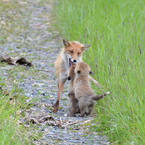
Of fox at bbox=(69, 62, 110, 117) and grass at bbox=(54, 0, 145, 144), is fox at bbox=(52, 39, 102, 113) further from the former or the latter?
fox at bbox=(69, 62, 110, 117)

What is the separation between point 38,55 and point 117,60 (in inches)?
171

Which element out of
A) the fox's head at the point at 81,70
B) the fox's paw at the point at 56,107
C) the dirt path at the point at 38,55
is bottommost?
the fox's paw at the point at 56,107

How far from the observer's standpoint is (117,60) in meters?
5.83

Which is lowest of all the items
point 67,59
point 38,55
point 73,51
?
point 38,55

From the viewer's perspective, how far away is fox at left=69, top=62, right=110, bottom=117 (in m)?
5.58

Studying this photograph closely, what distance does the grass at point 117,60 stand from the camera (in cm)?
424

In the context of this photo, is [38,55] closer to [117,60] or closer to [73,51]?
[73,51]

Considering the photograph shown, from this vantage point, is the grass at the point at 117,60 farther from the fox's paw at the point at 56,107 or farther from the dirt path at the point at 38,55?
the fox's paw at the point at 56,107

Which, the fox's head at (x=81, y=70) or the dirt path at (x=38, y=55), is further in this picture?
the fox's head at (x=81, y=70)

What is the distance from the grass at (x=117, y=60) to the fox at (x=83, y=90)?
0.79 ft

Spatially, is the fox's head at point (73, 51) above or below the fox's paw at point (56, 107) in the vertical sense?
above

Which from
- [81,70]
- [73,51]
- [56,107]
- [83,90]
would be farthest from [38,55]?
[83,90]

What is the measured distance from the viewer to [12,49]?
9.70 meters

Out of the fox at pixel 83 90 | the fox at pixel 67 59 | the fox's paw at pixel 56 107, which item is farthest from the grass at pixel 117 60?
the fox's paw at pixel 56 107
